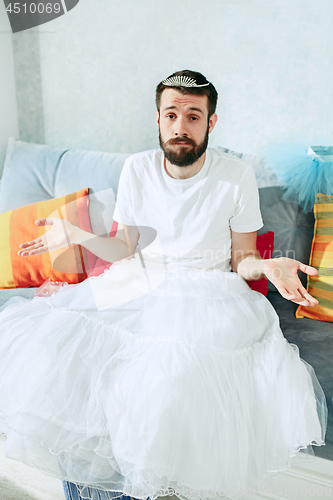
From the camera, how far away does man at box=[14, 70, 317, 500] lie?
1.25 m

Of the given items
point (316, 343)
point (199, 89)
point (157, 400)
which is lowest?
point (316, 343)

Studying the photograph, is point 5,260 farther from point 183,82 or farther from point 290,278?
point 290,278

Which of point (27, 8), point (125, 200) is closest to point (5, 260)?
point (125, 200)

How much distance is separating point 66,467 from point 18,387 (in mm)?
217

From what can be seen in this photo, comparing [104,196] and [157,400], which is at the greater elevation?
[104,196]

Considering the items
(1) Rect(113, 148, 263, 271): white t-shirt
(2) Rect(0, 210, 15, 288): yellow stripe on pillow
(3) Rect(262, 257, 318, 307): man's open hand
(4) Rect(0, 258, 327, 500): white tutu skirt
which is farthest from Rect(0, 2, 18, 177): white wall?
(3) Rect(262, 257, 318, 307): man's open hand

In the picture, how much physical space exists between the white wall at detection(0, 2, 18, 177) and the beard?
1290 mm

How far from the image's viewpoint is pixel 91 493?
90 centimetres

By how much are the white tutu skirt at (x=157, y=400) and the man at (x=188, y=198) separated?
24cm

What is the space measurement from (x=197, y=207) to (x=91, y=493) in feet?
3.00

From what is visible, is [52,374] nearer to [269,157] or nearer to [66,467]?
[66,467]

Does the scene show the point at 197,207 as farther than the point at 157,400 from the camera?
Yes

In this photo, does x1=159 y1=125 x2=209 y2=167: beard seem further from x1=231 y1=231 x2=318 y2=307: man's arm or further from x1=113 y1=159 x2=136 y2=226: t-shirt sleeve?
x1=231 y1=231 x2=318 y2=307: man's arm

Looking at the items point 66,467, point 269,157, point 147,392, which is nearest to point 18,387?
point 66,467
